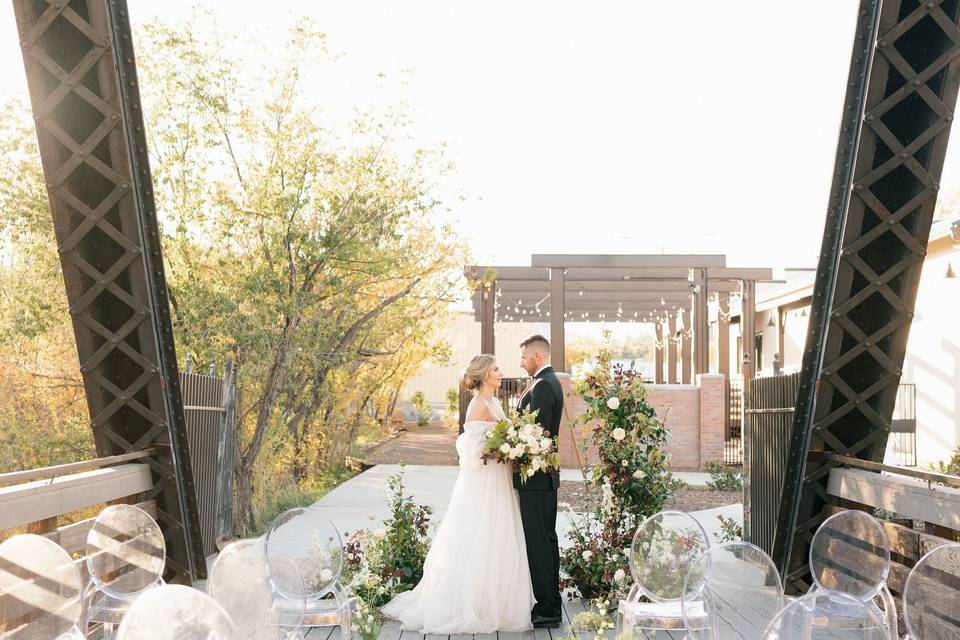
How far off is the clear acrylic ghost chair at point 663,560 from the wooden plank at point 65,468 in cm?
296

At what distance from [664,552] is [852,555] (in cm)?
87

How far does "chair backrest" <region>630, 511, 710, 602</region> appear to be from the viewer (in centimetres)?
461

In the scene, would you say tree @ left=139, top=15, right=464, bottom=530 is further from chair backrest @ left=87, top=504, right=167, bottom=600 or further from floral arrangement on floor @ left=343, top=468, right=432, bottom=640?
chair backrest @ left=87, top=504, right=167, bottom=600

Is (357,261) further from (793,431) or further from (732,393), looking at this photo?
(732,393)

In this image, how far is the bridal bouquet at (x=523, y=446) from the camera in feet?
21.0

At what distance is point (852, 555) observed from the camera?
4414 millimetres

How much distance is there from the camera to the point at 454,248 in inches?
685

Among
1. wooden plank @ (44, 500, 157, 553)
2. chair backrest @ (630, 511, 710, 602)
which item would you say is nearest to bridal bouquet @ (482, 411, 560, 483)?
chair backrest @ (630, 511, 710, 602)

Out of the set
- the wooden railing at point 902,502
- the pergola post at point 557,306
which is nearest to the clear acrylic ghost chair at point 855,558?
the wooden railing at point 902,502

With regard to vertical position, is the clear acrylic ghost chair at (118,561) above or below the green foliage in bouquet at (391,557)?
above

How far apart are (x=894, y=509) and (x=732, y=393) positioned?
16.2 m

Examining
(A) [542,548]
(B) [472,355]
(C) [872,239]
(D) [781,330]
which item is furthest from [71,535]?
(B) [472,355]

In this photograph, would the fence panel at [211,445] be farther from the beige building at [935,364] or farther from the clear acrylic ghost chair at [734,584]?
the beige building at [935,364]

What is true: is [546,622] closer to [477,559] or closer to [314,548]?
[477,559]
